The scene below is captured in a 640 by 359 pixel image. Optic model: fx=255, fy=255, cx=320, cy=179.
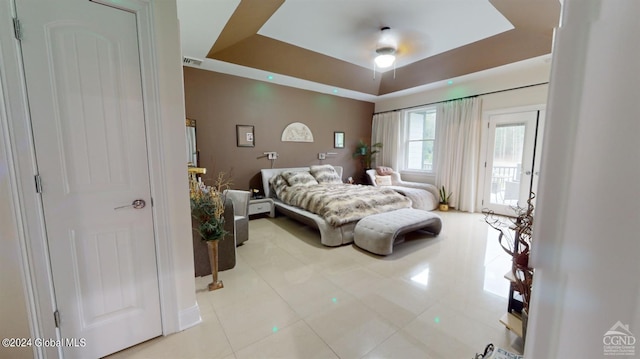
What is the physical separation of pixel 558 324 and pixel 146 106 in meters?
1.94

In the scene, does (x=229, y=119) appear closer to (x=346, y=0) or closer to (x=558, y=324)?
(x=346, y=0)

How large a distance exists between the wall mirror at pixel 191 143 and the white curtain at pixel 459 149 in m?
4.72

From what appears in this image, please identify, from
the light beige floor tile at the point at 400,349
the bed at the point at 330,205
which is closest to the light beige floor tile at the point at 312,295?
the light beige floor tile at the point at 400,349

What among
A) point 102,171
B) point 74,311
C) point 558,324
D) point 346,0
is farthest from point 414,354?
point 346,0

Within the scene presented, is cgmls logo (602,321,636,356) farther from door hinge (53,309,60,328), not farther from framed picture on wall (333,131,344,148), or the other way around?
framed picture on wall (333,131,344,148)

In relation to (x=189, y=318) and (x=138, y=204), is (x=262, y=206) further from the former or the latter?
(x=138, y=204)

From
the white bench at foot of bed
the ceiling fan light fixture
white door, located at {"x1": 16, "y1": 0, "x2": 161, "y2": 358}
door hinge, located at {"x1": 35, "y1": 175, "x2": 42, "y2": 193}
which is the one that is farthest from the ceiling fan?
door hinge, located at {"x1": 35, "y1": 175, "x2": 42, "y2": 193}

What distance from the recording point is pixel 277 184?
470 centimetres

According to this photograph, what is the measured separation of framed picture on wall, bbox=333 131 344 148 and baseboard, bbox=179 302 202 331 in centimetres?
474

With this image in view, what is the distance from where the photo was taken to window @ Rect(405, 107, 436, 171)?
5.74 metres

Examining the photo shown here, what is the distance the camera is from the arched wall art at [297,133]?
529 cm

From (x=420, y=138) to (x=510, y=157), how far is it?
1868 mm

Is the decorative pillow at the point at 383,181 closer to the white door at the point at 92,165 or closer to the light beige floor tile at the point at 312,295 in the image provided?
the light beige floor tile at the point at 312,295

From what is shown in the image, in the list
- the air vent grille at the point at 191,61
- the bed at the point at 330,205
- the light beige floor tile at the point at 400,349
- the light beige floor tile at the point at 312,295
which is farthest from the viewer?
the air vent grille at the point at 191,61
